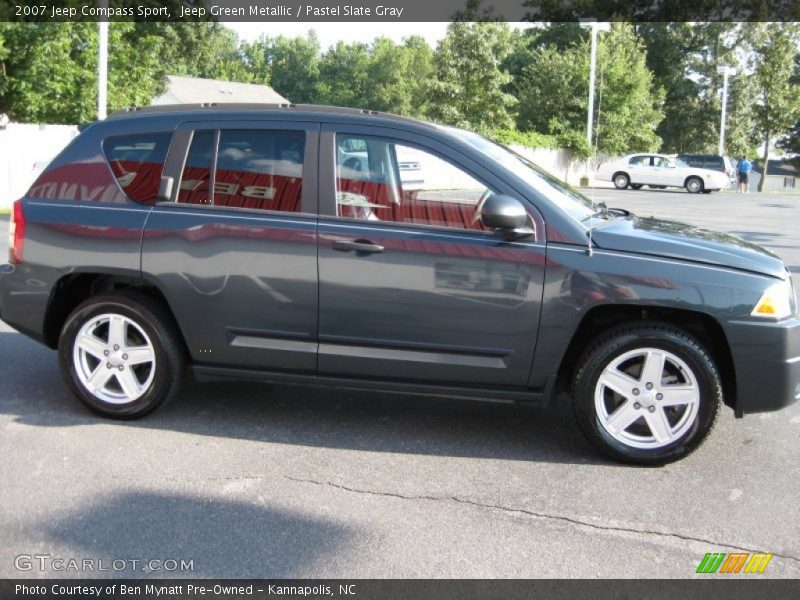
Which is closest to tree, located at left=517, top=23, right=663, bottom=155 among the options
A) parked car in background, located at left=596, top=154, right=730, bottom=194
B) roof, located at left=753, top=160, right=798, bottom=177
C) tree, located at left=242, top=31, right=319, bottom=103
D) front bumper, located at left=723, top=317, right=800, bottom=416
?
parked car in background, located at left=596, top=154, right=730, bottom=194

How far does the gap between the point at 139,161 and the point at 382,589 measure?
3.03 meters

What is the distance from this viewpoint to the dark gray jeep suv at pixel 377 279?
454cm

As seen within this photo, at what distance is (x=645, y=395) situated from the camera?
4602 mm

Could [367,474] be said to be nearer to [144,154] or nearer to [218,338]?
[218,338]

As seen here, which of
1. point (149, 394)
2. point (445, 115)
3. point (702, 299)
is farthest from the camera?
point (445, 115)

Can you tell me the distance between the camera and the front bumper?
175 inches

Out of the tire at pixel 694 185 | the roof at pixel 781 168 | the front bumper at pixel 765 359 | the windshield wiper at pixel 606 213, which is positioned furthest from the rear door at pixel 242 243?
the roof at pixel 781 168

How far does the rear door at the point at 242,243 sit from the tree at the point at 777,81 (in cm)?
5343

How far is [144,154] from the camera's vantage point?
5180 mm

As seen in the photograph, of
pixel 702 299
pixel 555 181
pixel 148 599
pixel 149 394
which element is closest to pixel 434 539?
pixel 148 599

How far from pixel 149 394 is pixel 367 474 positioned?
1.47 meters

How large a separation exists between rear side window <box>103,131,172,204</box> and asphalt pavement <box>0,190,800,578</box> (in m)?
1.34

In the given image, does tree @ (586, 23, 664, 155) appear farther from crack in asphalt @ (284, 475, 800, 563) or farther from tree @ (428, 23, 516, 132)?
crack in asphalt @ (284, 475, 800, 563)

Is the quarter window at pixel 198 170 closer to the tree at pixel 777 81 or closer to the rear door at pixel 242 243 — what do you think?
the rear door at pixel 242 243
